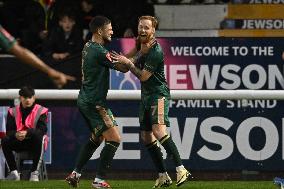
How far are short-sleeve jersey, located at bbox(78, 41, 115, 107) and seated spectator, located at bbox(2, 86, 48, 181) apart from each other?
6.69 feet

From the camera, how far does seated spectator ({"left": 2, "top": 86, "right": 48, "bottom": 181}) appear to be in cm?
1516

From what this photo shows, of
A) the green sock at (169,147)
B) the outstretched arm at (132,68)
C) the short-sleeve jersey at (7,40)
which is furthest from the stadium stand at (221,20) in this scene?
the short-sleeve jersey at (7,40)

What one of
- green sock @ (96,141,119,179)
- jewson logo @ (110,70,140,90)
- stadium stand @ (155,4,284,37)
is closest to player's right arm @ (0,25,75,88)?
green sock @ (96,141,119,179)

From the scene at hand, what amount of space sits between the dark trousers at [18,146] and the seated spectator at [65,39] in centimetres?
198

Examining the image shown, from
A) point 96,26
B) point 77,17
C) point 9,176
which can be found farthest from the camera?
point 77,17

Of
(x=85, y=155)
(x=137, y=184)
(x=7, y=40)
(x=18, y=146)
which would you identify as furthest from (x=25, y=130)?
(x=7, y=40)

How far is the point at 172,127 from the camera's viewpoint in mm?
15859

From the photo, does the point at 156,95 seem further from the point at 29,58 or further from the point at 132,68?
the point at 29,58

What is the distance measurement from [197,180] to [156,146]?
228 centimetres

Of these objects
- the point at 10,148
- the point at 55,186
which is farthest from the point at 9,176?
the point at 55,186

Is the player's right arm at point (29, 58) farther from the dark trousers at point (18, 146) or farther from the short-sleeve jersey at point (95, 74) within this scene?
the dark trousers at point (18, 146)

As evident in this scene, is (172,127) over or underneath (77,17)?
underneath

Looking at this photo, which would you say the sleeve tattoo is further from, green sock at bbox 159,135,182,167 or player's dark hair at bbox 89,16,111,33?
green sock at bbox 159,135,182,167

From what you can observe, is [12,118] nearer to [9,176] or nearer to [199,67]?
[9,176]
